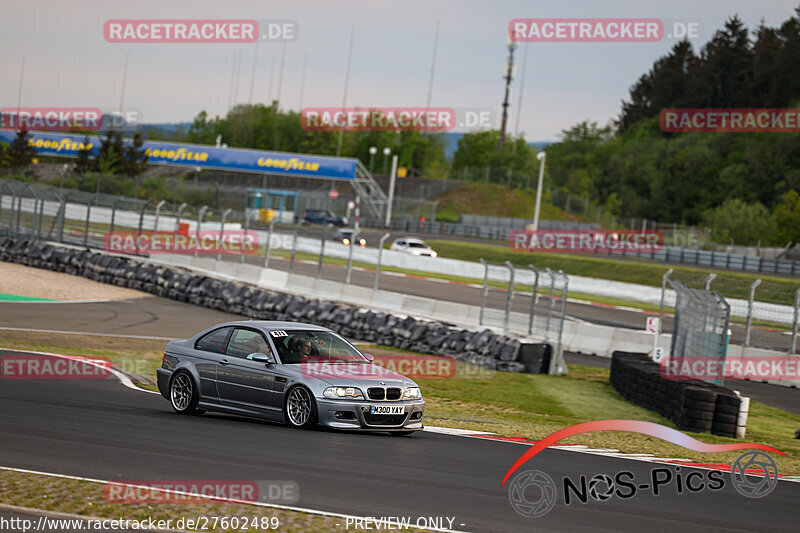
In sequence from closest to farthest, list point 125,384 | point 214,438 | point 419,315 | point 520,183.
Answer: point 214,438 → point 125,384 → point 419,315 → point 520,183

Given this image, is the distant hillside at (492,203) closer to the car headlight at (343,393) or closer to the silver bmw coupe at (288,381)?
the silver bmw coupe at (288,381)

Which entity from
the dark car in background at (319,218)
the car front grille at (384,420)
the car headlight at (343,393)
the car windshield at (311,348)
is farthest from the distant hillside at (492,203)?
the car headlight at (343,393)

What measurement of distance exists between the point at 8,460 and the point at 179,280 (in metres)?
19.8

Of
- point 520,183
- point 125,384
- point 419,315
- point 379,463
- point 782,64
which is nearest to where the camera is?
point 379,463

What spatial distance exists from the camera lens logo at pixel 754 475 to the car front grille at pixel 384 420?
11.1 feet

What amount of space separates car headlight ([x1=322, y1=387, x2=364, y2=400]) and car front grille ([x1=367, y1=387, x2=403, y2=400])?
0.37 ft

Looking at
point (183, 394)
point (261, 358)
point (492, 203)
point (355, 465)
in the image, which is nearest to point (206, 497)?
point (355, 465)

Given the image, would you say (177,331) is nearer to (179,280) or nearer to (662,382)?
(179,280)

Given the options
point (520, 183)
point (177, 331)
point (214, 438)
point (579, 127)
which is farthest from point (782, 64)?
point (214, 438)

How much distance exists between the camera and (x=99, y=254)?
28.6 metres

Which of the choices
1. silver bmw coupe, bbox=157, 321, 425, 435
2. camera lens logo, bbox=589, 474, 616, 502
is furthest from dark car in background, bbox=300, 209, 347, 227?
camera lens logo, bbox=589, 474, 616, 502

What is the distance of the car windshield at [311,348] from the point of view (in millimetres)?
10195

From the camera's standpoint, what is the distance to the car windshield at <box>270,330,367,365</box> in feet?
33.4

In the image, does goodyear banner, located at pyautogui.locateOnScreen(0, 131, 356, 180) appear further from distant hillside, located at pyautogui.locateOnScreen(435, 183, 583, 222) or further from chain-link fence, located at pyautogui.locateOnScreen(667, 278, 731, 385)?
chain-link fence, located at pyautogui.locateOnScreen(667, 278, 731, 385)
